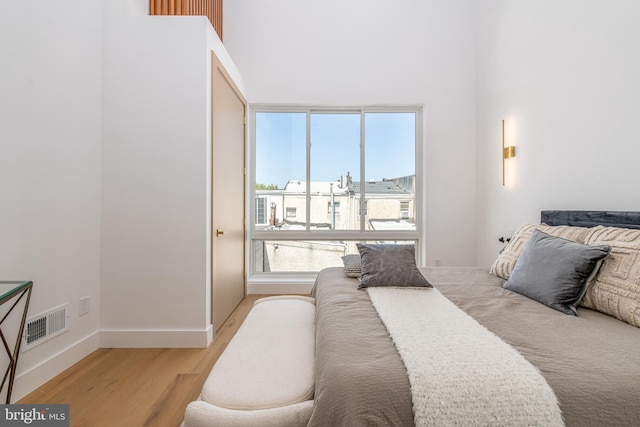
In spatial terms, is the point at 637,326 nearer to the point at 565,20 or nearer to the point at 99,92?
the point at 565,20

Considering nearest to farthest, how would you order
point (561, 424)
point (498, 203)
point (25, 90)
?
point (561, 424)
point (25, 90)
point (498, 203)

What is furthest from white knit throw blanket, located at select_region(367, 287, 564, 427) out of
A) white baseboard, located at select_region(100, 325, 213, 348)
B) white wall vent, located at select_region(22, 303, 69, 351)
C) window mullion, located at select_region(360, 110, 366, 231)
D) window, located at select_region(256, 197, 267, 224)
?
window, located at select_region(256, 197, 267, 224)

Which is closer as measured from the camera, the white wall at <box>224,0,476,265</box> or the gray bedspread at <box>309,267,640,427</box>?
the gray bedspread at <box>309,267,640,427</box>

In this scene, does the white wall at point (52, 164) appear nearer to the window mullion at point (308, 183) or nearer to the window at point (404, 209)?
the window mullion at point (308, 183)

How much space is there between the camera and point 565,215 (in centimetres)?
222

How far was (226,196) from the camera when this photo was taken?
9.31ft

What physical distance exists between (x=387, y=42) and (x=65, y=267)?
12.1 feet

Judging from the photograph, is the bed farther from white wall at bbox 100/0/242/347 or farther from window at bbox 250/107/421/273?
window at bbox 250/107/421/273

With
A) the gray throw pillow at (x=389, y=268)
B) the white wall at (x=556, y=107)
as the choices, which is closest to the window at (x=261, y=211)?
the gray throw pillow at (x=389, y=268)

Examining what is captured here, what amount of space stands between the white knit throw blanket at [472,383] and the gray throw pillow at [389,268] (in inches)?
29.6

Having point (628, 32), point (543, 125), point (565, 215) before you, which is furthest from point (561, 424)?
point (543, 125)

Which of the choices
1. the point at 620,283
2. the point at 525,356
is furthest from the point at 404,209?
the point at 525,356

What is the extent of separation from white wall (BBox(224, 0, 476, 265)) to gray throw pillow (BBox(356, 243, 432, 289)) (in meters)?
1.67

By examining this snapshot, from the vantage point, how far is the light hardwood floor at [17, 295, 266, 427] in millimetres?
1521
